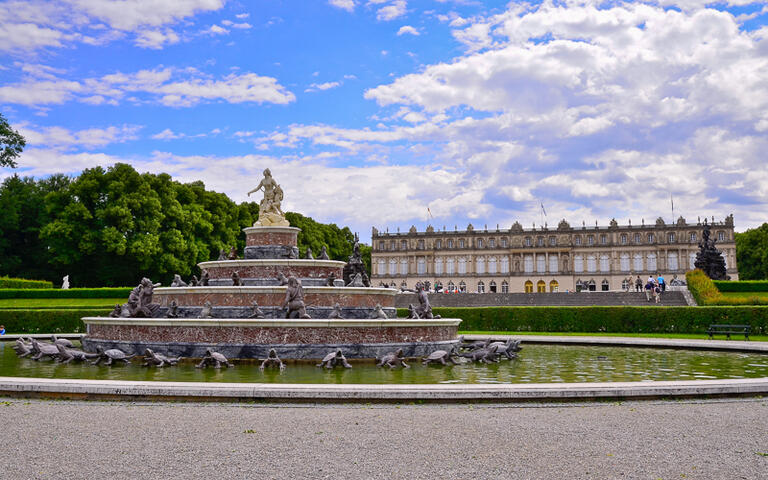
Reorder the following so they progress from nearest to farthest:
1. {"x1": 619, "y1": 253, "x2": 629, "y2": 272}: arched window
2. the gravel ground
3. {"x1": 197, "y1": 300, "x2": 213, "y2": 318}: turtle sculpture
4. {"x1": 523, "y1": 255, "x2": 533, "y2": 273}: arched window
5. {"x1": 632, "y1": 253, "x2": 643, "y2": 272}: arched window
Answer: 1. the gravel ground
2. {"x1": 197, "y1": 300, "x2": 213, "y2": 318}: turtle sculpture
3. {"x1": 632, "y1": 253, "x2": 643, "y2": 272}: arched window
4. {"x1": 619, "y1": 253, "x2": 629, "y2": 272}: arched window
5. {"x1": 523, "y1": 255, "x2": 533, "y2": 273}: arched window

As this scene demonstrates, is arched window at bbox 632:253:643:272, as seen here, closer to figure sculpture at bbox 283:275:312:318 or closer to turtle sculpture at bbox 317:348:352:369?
figure sculpture at bbox 283:275:312:318

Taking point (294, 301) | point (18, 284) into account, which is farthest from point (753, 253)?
point (294, 301)

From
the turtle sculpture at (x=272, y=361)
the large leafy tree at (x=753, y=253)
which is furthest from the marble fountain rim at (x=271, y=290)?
the large leafy tree at (x=753, y=253)

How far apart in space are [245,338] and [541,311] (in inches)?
687

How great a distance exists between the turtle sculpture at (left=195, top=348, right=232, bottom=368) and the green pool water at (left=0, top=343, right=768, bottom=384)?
0.72 feet

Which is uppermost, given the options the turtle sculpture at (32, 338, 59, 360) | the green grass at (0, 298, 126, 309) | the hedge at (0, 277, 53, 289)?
the hedge at (0, 277, 53, 289)

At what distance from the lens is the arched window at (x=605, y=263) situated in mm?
107750

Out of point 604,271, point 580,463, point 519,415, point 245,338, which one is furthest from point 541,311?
point 604,271

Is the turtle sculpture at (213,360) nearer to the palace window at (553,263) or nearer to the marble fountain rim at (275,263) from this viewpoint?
the marble fountain rim at (275,263)

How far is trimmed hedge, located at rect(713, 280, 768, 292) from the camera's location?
42.4 m

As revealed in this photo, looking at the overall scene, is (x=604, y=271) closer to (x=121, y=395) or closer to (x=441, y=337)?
(x=441, y=337)

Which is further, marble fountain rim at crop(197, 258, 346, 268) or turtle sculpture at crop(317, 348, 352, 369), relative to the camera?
marble fountain rim at crop(197, 258, 346, 268)

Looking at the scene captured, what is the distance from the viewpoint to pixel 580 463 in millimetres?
6094

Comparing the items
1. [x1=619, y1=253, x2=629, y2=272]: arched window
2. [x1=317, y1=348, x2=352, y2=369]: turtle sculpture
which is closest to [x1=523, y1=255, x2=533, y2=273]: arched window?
[x1=619, y1=253, x2=629, y2=272]: arched window
